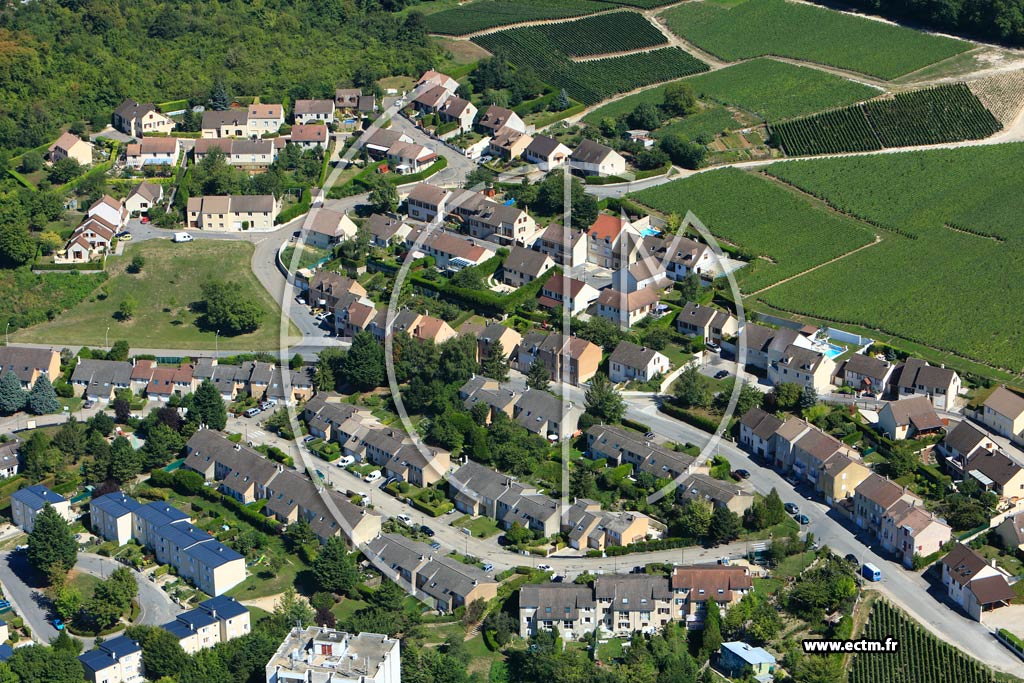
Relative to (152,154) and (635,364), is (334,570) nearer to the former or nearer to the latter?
(635,364)

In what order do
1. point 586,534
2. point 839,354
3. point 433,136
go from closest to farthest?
point 586,534 → point 839,354 → point 433,136

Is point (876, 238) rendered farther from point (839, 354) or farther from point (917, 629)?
point (917, 629)

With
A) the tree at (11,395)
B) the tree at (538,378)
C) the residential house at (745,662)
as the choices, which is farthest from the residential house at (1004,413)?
the tree at (11,395)

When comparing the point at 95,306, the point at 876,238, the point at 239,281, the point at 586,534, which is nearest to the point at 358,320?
the point at 239,281

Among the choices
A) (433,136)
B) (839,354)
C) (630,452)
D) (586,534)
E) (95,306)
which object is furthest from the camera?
(433,136)

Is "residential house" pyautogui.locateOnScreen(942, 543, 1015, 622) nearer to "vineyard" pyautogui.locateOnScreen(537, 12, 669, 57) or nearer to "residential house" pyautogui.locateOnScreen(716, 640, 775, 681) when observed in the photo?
"residential house" pyautogui.locateOnScreen(716, 640, 775, 681)

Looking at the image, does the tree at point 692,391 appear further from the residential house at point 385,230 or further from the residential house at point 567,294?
the residential house at point 385,230
